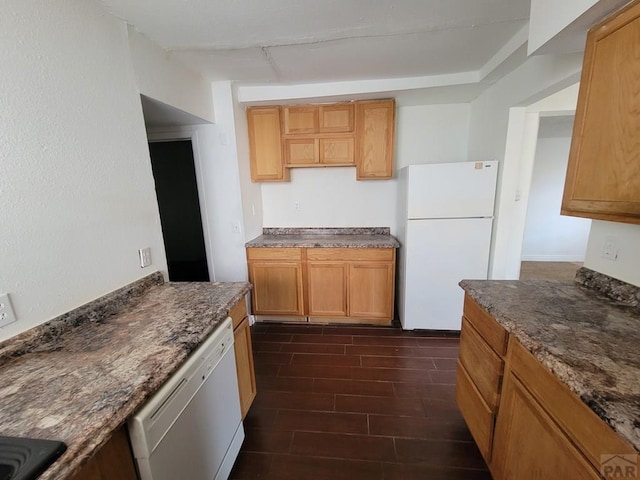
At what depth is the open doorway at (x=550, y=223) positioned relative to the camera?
425 centimetres

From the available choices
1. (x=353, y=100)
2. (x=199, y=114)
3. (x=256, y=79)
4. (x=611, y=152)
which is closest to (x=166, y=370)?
(x=611, y=152)

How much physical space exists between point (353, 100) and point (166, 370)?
2.64 meters

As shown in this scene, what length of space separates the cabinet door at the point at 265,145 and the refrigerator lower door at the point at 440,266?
1.48 m

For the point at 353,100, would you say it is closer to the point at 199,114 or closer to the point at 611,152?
the point at 199,114

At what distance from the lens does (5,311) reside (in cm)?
91

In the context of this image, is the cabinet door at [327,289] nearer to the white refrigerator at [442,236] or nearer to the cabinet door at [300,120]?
the white refrigerator at [442,236]

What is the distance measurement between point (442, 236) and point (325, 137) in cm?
151

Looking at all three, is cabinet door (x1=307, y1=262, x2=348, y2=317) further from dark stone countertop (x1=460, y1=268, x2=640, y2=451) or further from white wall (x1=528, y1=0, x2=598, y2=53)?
white wall (x1=528, y1=0, x2=598, y2=53)

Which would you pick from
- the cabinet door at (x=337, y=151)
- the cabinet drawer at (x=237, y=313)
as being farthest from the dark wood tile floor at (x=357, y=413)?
the cabinet door at (x=337, y=151)

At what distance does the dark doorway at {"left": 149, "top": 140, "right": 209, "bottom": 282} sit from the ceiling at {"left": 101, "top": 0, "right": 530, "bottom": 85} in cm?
87

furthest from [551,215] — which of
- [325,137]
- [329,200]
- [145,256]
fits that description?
[145,256]

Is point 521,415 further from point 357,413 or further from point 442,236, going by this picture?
point 442,236

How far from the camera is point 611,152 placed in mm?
997

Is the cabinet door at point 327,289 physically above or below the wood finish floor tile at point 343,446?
above
